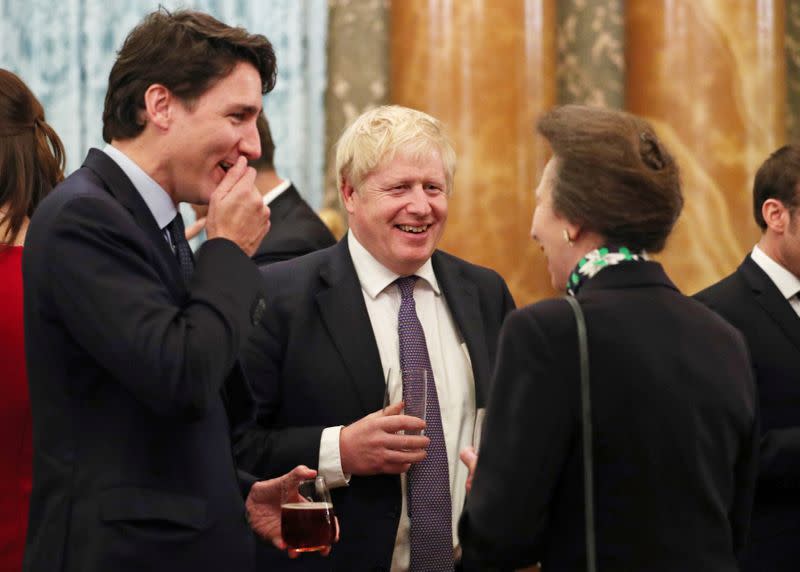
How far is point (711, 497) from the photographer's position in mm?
2047

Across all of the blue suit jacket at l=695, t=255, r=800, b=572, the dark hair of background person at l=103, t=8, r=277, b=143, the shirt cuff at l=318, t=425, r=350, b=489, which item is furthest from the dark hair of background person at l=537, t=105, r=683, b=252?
the blue suit jacket at l=695, t=255, r=800, b=572

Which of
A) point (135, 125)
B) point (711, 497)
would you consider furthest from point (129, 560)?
point (711, 497)

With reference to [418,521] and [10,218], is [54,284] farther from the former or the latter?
[418,521]

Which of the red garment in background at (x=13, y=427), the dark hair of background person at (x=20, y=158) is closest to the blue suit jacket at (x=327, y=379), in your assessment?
the red garment in background at (x=13, y=427)

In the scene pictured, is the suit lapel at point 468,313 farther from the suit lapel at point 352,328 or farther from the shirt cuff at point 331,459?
the shirt cuff at point 331,459

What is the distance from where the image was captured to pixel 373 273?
300cm

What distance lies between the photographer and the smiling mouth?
117 inches

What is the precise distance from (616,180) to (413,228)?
94cm

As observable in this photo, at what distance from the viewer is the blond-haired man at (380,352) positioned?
2742mm

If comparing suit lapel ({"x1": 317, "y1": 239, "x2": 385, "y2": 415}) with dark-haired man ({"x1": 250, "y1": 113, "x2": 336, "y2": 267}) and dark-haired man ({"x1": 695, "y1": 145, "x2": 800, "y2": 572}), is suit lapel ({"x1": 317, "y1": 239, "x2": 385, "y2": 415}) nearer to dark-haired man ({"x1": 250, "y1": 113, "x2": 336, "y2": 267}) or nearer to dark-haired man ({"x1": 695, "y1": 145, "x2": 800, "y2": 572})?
dark-haired man ({"x1": 250, "y1": 113, "x2": 336, "y2": 267})

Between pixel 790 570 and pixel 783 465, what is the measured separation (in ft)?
1.01

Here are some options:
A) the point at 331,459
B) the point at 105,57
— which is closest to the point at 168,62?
the point at 331,459

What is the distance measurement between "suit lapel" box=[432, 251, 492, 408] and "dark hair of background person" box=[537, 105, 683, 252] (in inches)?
31.9

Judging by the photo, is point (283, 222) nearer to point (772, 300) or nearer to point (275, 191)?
point (275, 191)
